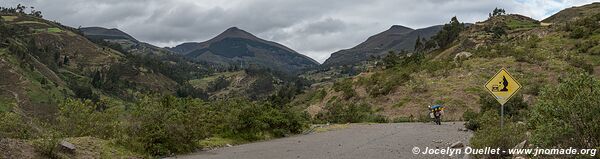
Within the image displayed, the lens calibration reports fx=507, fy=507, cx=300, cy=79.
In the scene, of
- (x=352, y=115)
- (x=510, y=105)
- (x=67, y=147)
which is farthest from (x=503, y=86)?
(x=352, y=115)

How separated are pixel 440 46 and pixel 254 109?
94.2 m

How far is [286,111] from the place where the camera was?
32.1m

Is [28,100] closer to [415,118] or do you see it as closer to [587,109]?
[415,118]

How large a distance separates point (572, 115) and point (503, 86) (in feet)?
22.5

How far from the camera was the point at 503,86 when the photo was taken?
16.3 m

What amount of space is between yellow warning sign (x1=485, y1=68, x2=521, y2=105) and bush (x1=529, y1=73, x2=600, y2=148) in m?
5.94

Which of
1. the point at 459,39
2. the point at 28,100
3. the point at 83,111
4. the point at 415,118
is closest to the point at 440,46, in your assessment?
the point at 459,39

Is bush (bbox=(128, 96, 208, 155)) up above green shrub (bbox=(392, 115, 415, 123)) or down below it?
above

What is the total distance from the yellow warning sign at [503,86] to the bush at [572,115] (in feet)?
19.5

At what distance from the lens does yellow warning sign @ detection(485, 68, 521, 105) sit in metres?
16.1

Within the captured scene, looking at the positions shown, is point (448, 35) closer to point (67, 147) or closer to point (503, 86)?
point (503, 86)

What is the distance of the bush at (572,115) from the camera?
→ 9.39 meters

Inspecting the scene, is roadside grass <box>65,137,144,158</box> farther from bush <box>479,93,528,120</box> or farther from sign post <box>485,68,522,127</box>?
bush <box>479,93,528,120</box>

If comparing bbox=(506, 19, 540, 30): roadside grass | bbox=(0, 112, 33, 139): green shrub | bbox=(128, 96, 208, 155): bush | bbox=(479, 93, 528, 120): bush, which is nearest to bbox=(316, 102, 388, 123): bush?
bbox=(479, 93, 528, 120): bush
